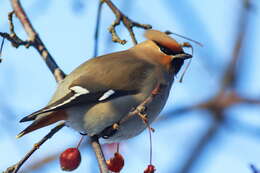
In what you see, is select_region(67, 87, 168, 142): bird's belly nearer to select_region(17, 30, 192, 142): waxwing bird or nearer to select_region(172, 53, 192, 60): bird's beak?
select_region(17, 30, 192, 142): waxwing bird

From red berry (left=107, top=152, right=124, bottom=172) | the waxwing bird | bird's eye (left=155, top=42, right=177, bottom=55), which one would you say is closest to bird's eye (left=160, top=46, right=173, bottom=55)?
bird's eye (left=155, top=42, right=177, bottom=55)

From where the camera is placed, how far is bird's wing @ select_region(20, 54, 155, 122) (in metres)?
3.17

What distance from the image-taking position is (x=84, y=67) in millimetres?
3400

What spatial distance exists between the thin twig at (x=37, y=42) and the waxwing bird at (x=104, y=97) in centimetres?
14

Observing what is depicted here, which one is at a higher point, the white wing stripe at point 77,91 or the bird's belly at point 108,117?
the white wing stripe at point 77,91

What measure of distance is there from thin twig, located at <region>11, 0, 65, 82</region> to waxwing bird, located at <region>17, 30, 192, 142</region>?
139mm

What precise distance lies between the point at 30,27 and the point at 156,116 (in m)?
1.19

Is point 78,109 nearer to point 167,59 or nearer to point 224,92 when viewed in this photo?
point 167,59

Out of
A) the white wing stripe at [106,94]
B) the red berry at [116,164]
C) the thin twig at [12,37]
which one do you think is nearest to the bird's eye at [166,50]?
the white wing stripe at [106,94]

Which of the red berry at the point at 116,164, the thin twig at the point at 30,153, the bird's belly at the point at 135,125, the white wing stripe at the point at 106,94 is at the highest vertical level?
the thin twig at the point at 30,153

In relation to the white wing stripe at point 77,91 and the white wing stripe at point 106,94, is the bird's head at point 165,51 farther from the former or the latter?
the white wing stripe at point 77,91

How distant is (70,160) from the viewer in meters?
2.98

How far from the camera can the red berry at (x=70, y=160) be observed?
298 cm

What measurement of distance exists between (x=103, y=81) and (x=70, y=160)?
635mm
